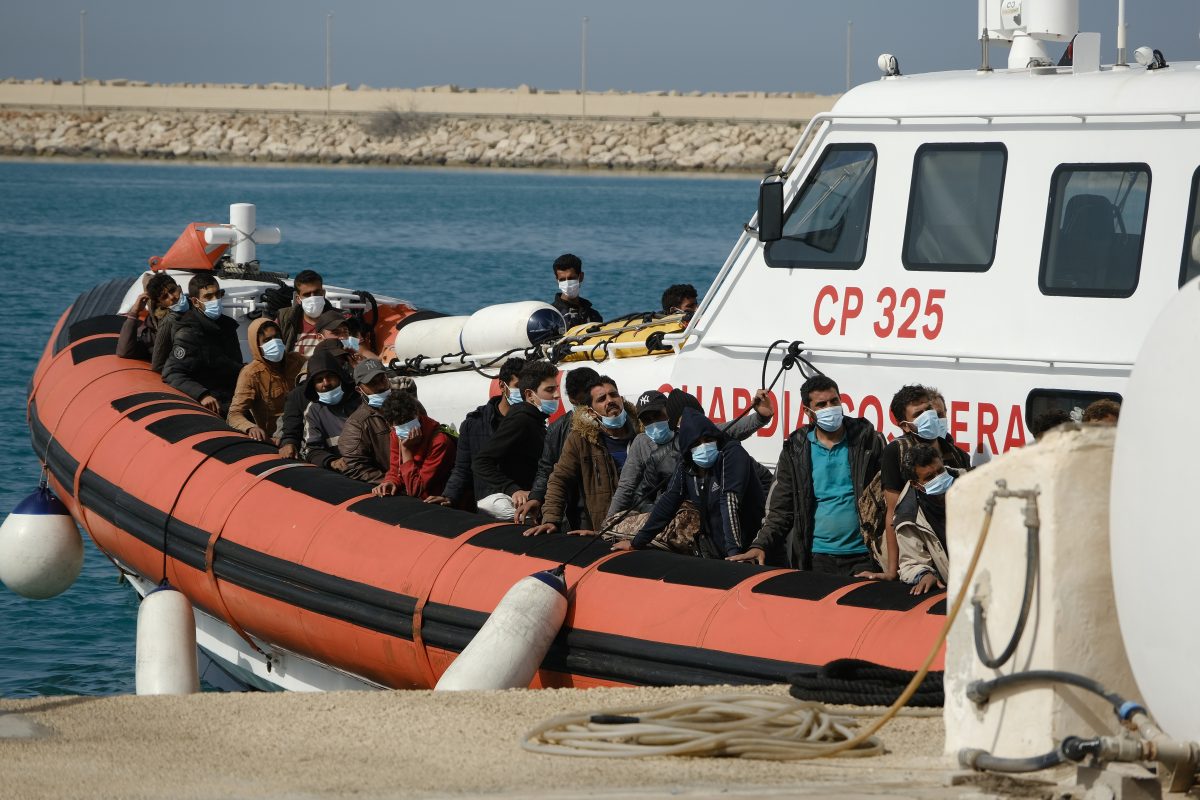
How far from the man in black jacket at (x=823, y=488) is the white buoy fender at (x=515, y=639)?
0.78 m

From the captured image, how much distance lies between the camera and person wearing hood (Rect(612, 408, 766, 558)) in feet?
20.6

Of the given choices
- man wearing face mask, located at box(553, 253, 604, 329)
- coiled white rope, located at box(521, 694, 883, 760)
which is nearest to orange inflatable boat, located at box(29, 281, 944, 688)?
coiled white rope, located at box(521, 694, 883, 760)

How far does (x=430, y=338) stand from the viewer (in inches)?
395

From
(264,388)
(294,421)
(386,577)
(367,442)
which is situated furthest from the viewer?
(264,388)

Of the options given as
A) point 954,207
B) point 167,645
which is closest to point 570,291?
point 954,207

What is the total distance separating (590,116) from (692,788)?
94.4 m

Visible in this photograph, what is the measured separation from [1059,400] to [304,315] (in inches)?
206

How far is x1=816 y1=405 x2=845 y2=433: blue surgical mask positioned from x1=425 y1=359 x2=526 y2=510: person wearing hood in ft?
5.51

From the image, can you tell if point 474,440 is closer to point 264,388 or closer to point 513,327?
point 513,327

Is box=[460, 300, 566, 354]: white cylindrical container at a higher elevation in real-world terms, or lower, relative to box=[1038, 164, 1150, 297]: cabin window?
lower

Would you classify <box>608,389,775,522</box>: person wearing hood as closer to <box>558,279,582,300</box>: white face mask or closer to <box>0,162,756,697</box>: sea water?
<box>558,279,582,300</box>: white face mask

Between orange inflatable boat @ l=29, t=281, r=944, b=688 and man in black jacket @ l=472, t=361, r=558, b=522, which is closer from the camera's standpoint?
orange inflatable boat @ l=29, t=281, r=944, b=688

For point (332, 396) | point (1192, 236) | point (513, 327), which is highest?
point (1192, 236)

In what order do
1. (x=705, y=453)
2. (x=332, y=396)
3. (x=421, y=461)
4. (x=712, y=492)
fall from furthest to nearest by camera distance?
1. (x=332, y=396)
2. (x=421, y=461)
3. (x=712, y=492)
4. (x=705, y=453)
